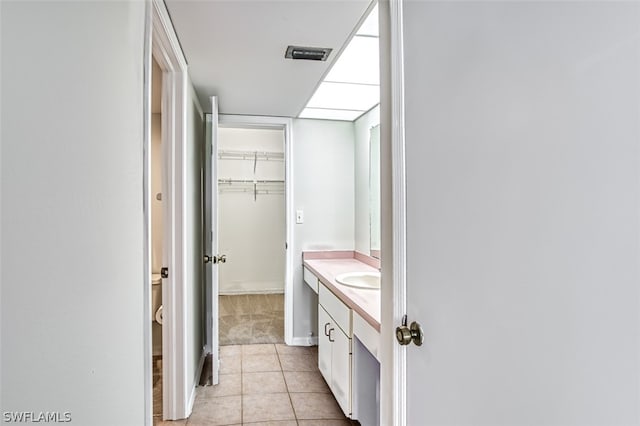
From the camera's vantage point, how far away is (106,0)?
3.10 ft

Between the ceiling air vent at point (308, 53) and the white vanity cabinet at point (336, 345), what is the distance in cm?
133

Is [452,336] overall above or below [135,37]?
below

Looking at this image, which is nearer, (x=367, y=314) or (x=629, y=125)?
(x=629, y=125)

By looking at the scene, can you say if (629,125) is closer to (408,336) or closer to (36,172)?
(408,336)

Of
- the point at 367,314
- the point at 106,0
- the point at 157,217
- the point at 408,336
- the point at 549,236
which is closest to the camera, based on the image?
the point at 549,236

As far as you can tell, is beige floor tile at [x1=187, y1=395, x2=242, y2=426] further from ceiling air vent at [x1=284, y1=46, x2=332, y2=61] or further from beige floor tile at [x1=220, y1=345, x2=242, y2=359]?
ceiling air vent at [x1=284, y1=46, x2=332, y2=61]

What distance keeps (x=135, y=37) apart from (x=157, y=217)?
2558 millimetres

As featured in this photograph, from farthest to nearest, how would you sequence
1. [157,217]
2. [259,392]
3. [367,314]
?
A: [157,217], [259,392], [367,314]

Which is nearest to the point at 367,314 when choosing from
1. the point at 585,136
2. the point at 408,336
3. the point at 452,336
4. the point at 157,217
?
the point at 408,336

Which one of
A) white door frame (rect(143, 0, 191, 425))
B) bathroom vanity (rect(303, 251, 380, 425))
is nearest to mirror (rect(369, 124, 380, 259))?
bathroom vanity (rect(303, 251, 380, 425))

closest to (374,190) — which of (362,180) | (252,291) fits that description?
(362,180)

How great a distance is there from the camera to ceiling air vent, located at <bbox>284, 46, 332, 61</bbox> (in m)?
2.03

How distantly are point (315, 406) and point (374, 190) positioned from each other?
1631 mm

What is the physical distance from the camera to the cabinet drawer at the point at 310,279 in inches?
122
